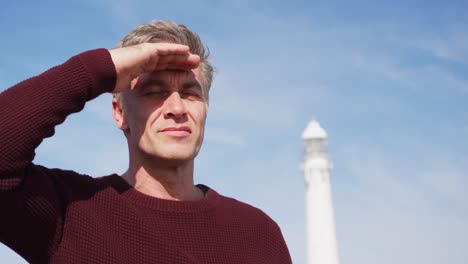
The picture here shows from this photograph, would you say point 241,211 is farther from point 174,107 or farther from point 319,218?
point 319,218

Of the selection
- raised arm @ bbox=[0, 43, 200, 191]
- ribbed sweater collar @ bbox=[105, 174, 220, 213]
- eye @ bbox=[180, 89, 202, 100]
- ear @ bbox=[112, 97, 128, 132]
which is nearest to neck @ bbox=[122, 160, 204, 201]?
ribbed sweater collar @ bbox=[105, 174, 220, 213]

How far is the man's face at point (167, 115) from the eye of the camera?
412 centimetres

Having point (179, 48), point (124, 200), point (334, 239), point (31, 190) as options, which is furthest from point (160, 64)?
point (334, 239)

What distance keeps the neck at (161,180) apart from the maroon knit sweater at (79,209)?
143mm

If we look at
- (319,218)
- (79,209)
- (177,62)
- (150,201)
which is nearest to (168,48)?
(177,62)

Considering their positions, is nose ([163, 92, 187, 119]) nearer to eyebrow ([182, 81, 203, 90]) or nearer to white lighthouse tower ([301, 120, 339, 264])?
eyebrow ([182, 81, 203, 90])

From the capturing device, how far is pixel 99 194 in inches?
157

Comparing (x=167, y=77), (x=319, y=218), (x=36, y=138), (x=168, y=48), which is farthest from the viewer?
(x=319, y=218)

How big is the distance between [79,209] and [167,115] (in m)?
0.73

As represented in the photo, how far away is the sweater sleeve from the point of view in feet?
11.2

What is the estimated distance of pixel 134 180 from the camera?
436cm

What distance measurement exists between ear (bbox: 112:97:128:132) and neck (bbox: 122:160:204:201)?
0.25 metres

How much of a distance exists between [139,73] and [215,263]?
43.9 inches

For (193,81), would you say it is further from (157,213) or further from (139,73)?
(157,213)
